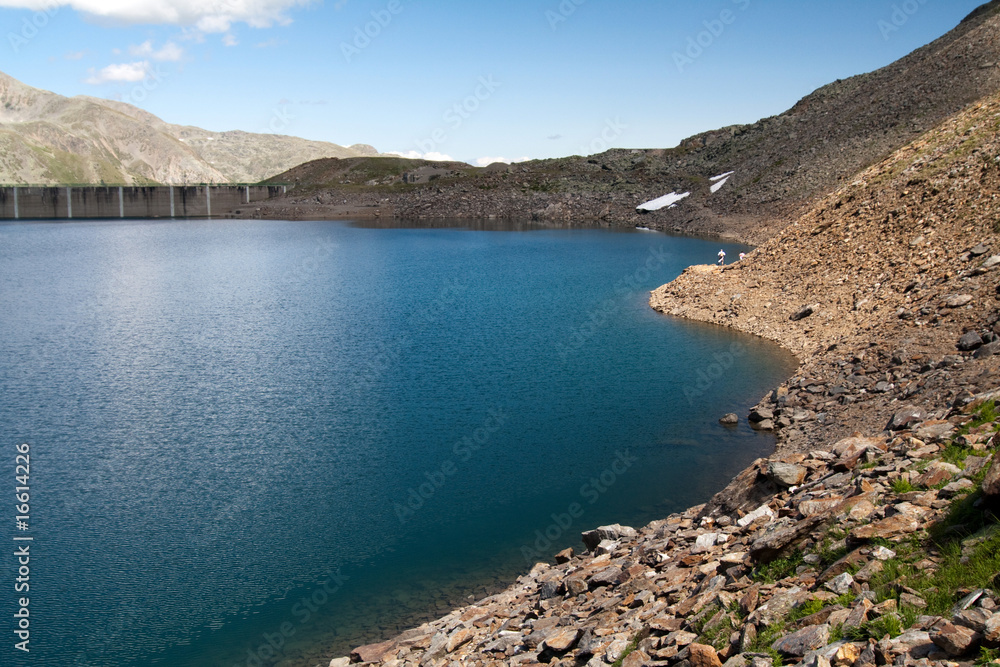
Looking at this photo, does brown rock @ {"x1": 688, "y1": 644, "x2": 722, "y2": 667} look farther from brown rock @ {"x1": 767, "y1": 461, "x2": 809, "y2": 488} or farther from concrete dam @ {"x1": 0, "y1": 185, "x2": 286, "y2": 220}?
concrete dam @ {"x1": 0, "y1": 185, "x2": 286, "y2": 220}

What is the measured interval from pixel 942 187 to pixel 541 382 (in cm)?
2475

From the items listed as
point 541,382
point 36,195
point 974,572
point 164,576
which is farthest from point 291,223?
point 974,572

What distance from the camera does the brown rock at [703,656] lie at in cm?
1016

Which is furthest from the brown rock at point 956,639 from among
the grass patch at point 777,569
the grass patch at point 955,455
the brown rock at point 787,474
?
the brown rock at point 787,474

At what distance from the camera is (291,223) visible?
5295 inches

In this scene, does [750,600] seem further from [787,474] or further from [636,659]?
[787,474]

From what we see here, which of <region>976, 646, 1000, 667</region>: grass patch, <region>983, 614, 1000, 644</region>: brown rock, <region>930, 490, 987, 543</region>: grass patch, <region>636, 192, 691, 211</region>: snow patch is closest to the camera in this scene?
<region>976, 646, 1000, 667</region>: grass patch

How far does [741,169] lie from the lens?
Answer: 400ft

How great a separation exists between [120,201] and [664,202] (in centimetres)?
10850

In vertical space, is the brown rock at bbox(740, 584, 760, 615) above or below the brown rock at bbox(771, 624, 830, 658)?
below

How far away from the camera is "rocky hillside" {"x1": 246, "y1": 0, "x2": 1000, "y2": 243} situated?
299 ft

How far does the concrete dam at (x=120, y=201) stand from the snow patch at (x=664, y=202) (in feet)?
283

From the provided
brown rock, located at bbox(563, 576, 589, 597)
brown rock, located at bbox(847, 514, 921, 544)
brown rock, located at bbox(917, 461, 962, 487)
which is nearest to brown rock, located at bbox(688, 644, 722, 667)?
brown rock, located at bbox(847, 514, 921, 544)

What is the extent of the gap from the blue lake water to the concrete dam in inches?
3933
